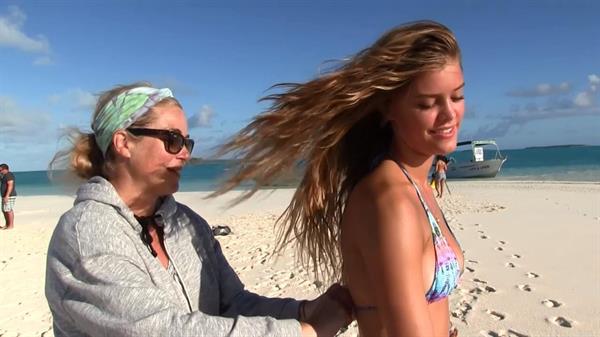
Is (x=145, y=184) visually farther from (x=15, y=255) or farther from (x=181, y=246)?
(x=15, y=255)

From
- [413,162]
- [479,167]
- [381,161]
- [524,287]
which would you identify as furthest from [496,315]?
[479,167]

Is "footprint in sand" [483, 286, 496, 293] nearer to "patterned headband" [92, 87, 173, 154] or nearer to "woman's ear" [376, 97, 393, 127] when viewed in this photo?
"woman's ear" [376, 97, 393, 127]

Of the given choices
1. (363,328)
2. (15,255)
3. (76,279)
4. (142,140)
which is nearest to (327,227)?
(363,328)

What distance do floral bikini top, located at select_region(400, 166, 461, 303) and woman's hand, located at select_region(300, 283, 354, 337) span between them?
12.2 inches

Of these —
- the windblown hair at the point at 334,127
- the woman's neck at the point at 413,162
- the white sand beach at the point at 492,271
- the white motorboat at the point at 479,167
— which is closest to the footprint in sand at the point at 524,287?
the white sand beach at the point at 492,271

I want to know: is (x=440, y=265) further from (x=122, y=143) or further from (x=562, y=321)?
(x=562, y=321)

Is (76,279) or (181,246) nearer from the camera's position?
(76,279)

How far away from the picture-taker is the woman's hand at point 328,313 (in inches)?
65.7

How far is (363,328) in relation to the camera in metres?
1.86

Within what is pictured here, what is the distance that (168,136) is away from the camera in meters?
1.96

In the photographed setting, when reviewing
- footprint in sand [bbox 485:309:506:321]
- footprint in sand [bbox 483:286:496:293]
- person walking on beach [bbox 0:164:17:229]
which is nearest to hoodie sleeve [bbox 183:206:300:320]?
footprint in sand [bbox 485:309:506:321]

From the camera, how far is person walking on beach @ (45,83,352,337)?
145cm

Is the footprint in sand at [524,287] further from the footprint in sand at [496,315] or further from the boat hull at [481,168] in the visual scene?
the boat hull at [481,168]

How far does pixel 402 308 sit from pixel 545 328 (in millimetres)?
4402
